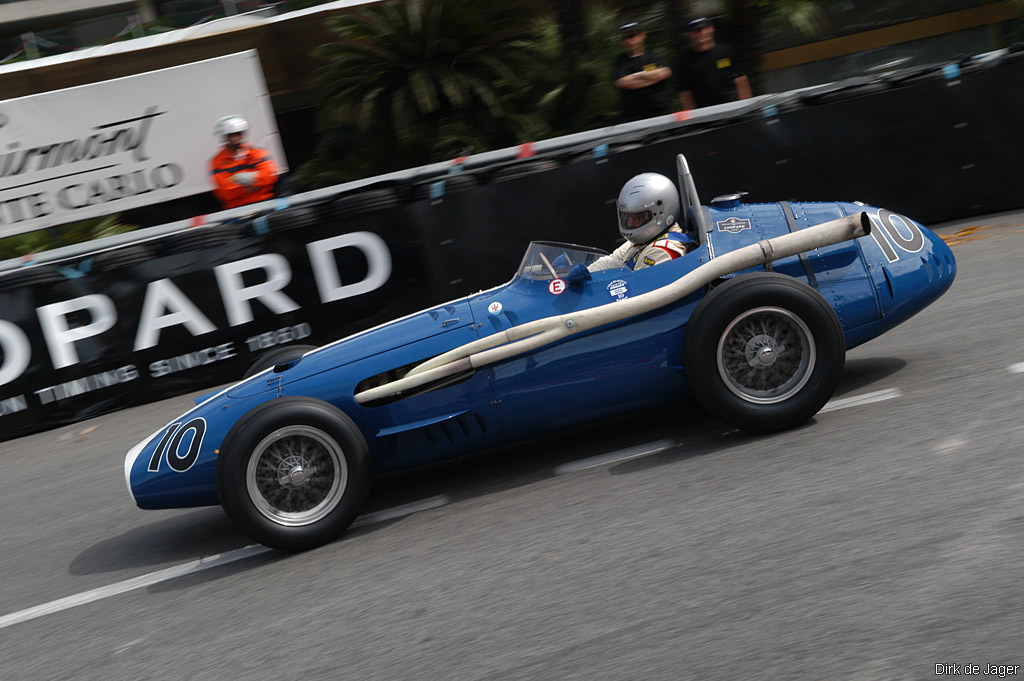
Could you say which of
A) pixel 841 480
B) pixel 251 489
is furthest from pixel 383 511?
pixel 841 480

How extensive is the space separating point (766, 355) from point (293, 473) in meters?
2.23

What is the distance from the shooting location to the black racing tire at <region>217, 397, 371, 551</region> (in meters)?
4.44

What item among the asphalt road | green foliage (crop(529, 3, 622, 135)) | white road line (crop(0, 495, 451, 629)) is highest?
green foliage (crop(529, 3, 622, 135))

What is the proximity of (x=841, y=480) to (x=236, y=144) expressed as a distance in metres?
7.20

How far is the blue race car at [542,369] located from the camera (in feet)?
14.9

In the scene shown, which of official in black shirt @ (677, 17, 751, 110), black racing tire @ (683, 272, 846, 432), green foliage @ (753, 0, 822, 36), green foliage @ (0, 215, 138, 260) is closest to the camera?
black racing tire @ (683, 272, 846, 432)

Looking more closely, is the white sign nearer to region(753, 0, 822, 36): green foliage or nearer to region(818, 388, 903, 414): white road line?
region(753, 0, 822, 36): green foliage

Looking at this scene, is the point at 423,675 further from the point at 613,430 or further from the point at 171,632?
the point at 613,430

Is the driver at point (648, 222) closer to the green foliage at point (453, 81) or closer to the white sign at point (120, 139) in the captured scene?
the white sign at point (120, 139)

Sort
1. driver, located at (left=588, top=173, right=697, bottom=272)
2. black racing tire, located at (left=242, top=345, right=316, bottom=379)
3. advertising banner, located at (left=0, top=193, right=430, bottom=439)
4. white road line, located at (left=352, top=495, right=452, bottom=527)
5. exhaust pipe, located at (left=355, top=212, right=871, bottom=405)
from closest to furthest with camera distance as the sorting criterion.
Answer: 1. exhaust pipe, located at (left=355, top=212, right=871, bottom=405)
2. white road line, located at (left=352, top=495, right=452, bottom=527)
3. driver, located at (left=588, top=173, right=697, bottom=272)
4. black racing tire, located at (left=242, top=345, right=316, bottom=379)
5. advertising banner, located at (left=0, top=193, right=430, bottom=439)

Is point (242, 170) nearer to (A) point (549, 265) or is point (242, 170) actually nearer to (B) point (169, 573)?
(A) point (549, 265)

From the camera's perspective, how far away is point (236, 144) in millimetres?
9578

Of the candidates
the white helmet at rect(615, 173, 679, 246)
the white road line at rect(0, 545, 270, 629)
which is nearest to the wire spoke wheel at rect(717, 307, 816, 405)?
the white helmet at rect(615, 173, 679, 246)

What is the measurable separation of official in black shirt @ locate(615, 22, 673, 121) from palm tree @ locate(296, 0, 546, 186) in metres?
2.58
